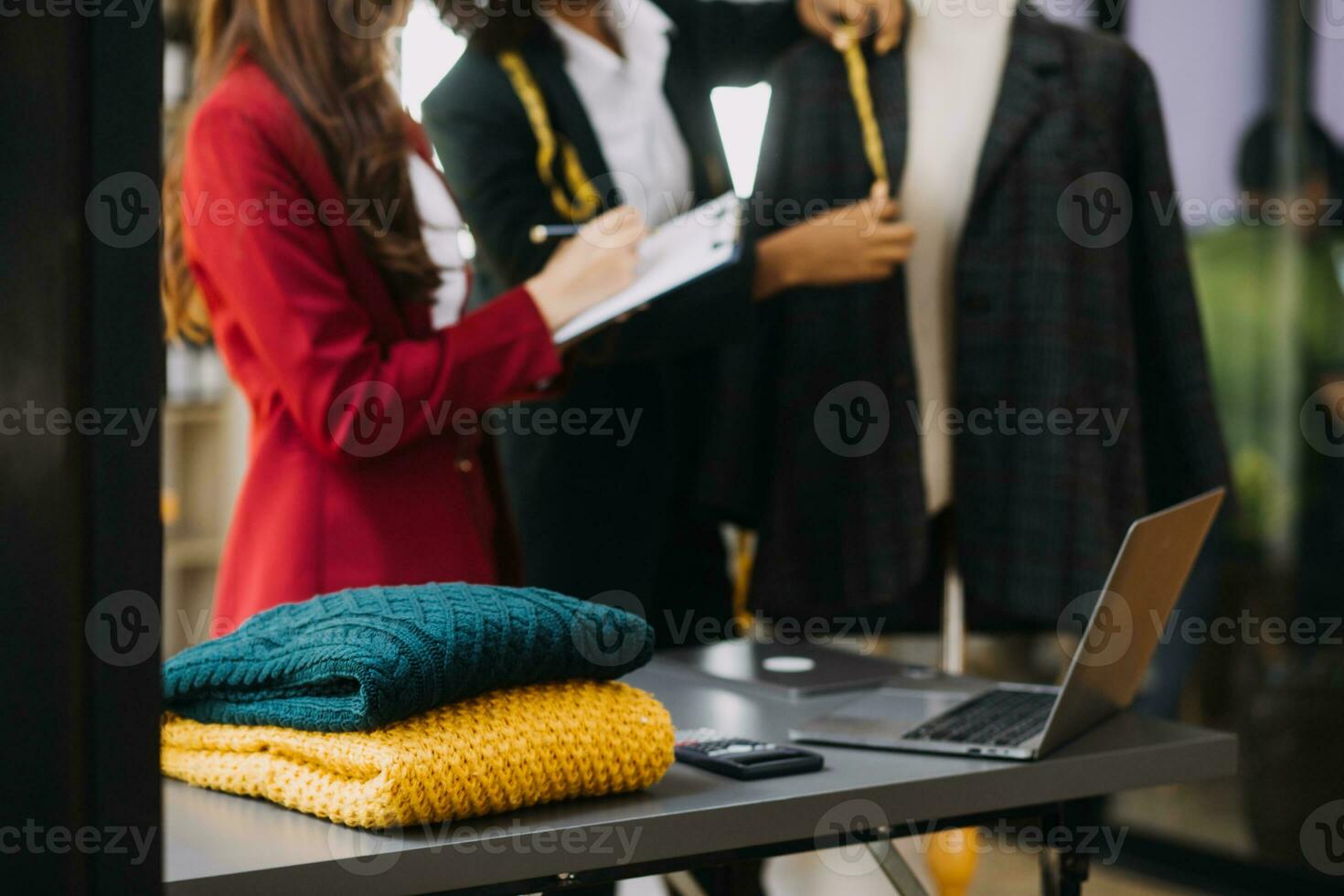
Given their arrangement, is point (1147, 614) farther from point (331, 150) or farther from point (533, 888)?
point (331, 150)

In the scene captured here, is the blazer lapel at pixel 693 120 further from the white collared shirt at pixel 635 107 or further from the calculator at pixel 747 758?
the calculator at pixel 747 758

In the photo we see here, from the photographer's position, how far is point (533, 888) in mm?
842

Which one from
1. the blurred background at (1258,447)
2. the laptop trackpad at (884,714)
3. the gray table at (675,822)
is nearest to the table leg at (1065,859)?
the gray table at (675,822)

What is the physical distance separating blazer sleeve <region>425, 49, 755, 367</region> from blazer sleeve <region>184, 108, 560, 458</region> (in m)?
0.30

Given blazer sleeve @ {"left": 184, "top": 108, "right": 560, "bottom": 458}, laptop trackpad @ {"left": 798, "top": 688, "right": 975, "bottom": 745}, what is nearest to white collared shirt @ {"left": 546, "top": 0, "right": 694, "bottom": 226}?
blazer sleeve @ {"left": 184, "top": 108, "right": 560, "bottom": 458}

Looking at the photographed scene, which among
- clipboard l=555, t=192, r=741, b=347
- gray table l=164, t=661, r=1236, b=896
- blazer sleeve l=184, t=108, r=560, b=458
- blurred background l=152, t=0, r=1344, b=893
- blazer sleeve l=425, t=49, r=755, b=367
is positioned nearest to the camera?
gray table l=164, t=661, r=1236, b=896

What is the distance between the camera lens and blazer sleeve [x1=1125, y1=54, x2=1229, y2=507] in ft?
5.86

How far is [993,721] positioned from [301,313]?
65 centimetres

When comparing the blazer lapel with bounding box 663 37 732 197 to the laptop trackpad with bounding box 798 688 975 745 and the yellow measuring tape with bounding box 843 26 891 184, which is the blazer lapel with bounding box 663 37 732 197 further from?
the laptop trackpad with bounding box 798 688 975 745

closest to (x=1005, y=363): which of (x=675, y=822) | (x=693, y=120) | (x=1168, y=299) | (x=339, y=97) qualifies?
(x=1168, y=299)

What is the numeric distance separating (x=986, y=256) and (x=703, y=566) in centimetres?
52

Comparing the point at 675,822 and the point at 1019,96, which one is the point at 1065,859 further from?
the point at 1019,96

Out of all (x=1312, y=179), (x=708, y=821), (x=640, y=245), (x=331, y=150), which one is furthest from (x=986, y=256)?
(x=1312, y=179)

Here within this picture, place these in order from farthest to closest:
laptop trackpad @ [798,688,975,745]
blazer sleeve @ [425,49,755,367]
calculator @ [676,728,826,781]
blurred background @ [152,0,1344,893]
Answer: blurred background @ [152,0,1344,893] → blazer sleeve @ [425,49,755,367] → laptop trackpad @ [798,688,975,745] → calculator @ [676,728,826,781]
